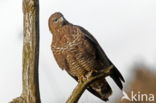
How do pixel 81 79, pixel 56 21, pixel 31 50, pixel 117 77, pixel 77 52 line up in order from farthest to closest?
pixel 77 52, pixel 56 21, pixel 81 79, pixel 117 77, pixel 31 50

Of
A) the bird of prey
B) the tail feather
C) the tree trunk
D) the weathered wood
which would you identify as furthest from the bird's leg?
the tree trunk

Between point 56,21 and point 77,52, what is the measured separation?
0.44 metres

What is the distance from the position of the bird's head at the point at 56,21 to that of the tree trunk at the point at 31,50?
4.89 feet

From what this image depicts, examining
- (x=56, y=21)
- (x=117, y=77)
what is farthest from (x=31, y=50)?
(x=56, y=21)

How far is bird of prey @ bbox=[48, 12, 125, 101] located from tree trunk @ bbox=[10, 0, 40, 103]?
1495 mm

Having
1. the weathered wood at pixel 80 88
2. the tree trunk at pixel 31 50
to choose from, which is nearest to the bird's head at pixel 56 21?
the weathered wood at pixel 80 88

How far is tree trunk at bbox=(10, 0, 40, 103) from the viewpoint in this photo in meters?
9.45

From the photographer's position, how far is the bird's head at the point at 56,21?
36.1 feet

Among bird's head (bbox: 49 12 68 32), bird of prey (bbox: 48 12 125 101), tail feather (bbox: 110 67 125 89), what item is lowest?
tail feather (bbox: 110 67 125 89)

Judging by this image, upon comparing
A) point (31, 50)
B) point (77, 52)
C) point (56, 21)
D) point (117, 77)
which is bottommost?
point (117, 77)

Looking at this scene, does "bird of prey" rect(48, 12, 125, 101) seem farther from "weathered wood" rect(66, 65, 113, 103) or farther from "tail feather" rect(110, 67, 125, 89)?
"weathered wood" rect(66, 65, 113, 103)

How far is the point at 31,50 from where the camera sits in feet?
31.1

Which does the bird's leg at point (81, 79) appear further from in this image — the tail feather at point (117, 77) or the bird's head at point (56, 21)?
the bird's head at point (56, 21)

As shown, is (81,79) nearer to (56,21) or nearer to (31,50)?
(56,21)
